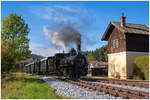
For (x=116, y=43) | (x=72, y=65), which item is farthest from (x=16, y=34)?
(x=116, y=43)

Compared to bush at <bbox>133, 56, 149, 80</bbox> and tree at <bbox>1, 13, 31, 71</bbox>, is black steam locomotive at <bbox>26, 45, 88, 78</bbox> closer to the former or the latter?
tree at <bbox>1, 13, 31, 71</bbox>

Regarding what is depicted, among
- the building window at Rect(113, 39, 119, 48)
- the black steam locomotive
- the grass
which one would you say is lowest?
the grass

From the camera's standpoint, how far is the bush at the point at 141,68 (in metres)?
17.3

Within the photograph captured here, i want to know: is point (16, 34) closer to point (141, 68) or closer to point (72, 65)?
point (72, 65)

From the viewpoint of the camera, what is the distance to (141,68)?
18266mm

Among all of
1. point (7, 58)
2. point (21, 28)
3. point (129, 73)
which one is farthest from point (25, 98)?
point (129, 73)

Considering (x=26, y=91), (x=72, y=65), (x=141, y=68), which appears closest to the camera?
(x=26, y=91)

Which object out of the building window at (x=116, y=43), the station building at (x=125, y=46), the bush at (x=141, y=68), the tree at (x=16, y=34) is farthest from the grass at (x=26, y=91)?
the building window at (x=116, y=43)

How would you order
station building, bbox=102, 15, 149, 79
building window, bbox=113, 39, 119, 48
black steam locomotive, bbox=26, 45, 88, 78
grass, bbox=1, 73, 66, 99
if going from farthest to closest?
building window, bbox=113, 39, 119, 48, station building, bbox=102, 15, 149, 79, black steam locomotive, bbox=26, 45, 88, 78, grass, bbox=1, 73, 66, 99

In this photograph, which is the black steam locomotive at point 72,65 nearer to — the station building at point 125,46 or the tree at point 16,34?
the tree at point 16,34

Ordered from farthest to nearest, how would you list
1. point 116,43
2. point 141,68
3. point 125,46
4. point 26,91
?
point 116,43
point 125,46
point 141,68
point 26,91

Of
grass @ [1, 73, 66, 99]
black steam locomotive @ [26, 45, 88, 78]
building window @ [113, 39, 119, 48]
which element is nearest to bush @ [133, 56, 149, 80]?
building window @ [113, 39, 119, 48]

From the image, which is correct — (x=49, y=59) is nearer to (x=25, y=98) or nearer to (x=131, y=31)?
(x=131, y=31)

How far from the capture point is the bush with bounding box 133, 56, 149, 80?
1730cm
